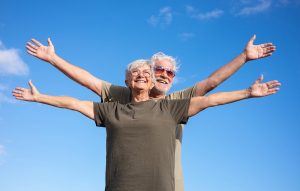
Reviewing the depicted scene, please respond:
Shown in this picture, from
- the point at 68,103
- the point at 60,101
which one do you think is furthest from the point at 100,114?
the point at 60,101

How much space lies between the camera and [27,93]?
5.62 m

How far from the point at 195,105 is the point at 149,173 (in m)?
0.99

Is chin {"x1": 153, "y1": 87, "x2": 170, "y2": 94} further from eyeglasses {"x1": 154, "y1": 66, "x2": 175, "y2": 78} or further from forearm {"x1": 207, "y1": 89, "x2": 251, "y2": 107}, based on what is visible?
forearm {"x1": 207, "y1": 89, "x2": 251, "y2": 107}

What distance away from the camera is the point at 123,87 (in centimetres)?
661

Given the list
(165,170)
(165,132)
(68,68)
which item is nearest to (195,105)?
(165,132)

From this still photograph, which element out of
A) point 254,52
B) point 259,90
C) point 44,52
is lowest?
point 259,90

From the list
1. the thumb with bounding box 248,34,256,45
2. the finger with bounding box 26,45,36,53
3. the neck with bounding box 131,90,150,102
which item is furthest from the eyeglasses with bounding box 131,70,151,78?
the finger with bounding box 26,45,36,53

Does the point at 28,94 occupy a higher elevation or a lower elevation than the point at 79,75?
lower

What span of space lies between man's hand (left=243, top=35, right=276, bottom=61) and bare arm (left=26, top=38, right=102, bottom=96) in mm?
2250

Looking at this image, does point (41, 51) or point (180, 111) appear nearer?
point (180, 111)

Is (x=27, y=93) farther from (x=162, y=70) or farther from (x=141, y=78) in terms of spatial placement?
(x=162, y=70)

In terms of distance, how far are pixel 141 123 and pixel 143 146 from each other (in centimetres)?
28

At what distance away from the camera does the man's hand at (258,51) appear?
6102 mm

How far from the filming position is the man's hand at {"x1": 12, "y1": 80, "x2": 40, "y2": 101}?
5.58 m
